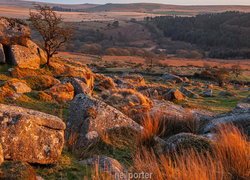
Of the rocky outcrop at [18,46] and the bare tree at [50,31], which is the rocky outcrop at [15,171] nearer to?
the rocky outcrop at [18,46]

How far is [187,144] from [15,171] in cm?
359

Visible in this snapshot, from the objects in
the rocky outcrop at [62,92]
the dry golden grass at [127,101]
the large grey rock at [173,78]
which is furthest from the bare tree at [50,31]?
the large grey rock at [173,78]

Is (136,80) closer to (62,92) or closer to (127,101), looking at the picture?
(127,101)

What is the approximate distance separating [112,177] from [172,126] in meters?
5.34

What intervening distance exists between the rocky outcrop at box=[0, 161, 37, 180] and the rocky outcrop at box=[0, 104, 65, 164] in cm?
48

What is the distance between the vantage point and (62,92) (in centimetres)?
1545

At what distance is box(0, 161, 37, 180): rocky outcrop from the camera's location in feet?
16.9

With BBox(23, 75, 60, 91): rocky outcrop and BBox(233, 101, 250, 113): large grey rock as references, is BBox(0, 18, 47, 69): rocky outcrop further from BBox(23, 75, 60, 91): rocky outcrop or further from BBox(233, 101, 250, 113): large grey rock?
BBox(233, 101, 250, 113): large grey rock

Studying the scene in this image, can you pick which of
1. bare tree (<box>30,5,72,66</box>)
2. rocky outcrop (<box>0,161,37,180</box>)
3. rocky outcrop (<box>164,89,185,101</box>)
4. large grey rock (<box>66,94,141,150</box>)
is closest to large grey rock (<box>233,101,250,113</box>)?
large grey rock (<box>66,94,141,150</box>)

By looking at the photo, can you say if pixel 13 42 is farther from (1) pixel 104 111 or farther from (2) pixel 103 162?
(2) pixel 103 162

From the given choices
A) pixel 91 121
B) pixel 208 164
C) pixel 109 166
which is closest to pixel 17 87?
pixel 91 121

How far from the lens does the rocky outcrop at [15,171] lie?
5.16m

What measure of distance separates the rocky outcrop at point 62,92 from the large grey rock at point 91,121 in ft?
15.1

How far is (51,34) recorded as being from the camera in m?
22.1
